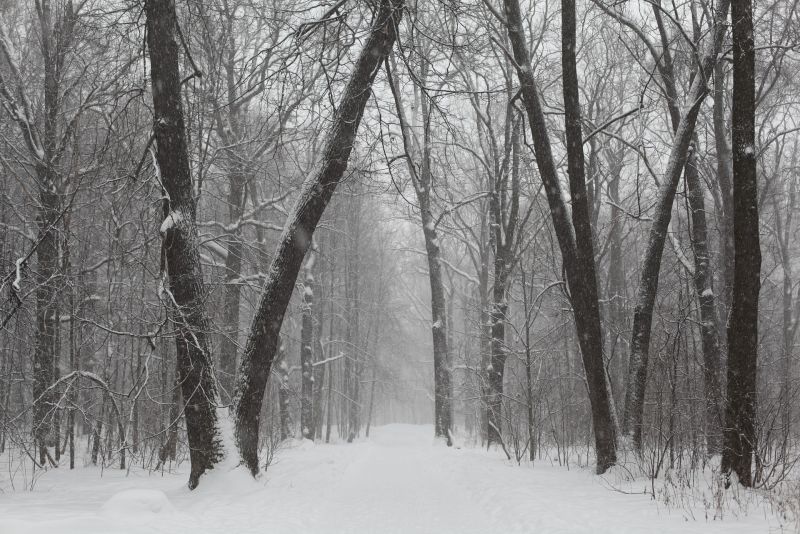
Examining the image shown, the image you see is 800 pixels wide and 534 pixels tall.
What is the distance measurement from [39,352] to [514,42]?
10.0 meters

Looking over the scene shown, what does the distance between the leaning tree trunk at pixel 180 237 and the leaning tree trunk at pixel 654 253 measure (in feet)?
20.0

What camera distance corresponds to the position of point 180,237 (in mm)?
6734

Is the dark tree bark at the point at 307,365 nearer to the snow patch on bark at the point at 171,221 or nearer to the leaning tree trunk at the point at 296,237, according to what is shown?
the leaning tree trunk at the point at 296,237

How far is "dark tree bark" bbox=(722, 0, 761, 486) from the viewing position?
5.89 meters

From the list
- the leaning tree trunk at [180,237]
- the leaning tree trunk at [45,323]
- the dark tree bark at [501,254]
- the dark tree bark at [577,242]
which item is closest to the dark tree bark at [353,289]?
the dark tree bark at [501,254]

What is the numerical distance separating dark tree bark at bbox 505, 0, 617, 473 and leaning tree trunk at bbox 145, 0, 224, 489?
5047mm

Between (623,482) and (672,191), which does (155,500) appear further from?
(672,191)

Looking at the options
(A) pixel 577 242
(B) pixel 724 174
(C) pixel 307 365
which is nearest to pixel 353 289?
(C) pixel 307 365

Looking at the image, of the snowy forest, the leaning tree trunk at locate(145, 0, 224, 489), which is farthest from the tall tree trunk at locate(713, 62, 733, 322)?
the leaning tree trunk at locate(145, 0, 224, 489)

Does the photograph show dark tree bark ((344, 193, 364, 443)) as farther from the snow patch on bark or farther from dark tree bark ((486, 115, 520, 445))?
the snow patch on bark

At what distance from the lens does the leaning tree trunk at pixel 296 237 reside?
282 inches

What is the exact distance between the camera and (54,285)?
8.40m

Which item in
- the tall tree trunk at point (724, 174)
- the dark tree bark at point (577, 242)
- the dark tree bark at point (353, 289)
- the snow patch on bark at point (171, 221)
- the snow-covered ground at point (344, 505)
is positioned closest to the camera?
the snow-covered ground at point (344, 505)

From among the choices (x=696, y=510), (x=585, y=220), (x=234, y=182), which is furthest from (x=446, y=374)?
(x=696, y=510)
